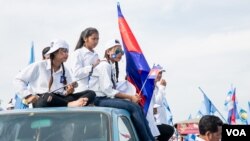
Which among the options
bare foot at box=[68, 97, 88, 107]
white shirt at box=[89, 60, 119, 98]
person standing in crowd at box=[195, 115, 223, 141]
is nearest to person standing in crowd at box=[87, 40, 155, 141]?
white shirt at box=[89, 60, 119, 98]

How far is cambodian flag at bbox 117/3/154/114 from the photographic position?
8.38 metres

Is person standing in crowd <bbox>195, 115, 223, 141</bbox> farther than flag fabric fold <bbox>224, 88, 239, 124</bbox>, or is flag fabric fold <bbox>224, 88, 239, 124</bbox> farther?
flag fabric fold <bbox>224, 88, 239, 124</bbox>

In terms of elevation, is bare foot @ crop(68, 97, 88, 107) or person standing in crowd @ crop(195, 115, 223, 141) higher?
bare foot @ crop(68, 97, 88, 107)

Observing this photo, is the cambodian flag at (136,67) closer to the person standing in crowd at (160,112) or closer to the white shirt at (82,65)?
the person standing in crowd at (160,112)

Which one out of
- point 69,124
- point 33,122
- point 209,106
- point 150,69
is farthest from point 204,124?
point 209,106

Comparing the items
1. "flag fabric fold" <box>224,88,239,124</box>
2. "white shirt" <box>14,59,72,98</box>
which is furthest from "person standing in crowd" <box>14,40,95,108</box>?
"flag fabric fold" <box>224,88,239,124</box>

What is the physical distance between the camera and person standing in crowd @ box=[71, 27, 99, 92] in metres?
7.58

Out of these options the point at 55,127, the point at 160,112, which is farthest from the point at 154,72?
the point at 55,127

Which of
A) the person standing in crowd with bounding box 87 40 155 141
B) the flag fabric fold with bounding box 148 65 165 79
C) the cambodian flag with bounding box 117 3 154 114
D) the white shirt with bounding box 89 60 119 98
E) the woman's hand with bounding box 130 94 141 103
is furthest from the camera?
the cambodian flag with bounding box 117 3 154 114

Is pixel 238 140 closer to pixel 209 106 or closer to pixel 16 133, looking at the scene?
pixel 16 133

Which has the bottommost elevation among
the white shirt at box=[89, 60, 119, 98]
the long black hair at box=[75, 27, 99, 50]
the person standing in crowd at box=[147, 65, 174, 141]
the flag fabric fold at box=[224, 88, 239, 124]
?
the flag fabric fold at box=[224, 88, 239, 124]

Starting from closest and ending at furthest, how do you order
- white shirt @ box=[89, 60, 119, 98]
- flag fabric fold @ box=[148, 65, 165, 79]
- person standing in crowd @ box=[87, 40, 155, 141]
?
person standing in crowd @ box=[87, 40, 155, 141]
white shirt @ box=[89, 60, 119, 98]
flag fabric fold @ box=[148, 65, 165, 79]

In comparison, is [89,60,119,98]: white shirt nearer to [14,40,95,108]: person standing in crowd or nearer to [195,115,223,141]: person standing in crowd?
[14,40,95,108]: person standing in crowd

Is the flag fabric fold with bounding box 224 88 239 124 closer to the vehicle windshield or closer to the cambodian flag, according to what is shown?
the cambodian flag
